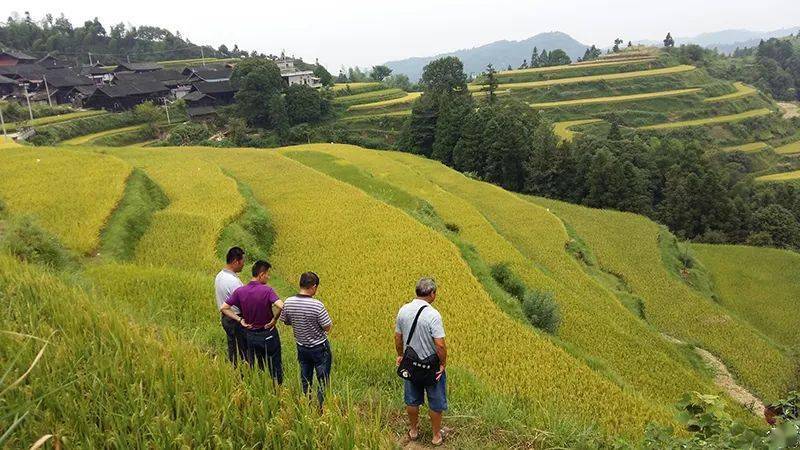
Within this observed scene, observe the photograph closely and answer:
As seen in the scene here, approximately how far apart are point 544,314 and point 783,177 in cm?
4955

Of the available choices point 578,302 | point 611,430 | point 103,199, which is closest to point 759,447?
point 611,430

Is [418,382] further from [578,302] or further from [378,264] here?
[578,302]

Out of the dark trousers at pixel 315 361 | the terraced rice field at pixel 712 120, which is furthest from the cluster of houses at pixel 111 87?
the terraced rice field at pixel 712 120

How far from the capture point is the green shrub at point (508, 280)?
41.8 ft

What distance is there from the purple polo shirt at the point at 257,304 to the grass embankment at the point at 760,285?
60.5 feet

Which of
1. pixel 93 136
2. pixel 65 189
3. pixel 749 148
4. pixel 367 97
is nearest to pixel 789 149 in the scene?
pixel 749 148

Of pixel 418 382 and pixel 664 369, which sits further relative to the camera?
pixel 664 369

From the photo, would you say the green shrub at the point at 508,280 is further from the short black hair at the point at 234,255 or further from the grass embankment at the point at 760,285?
the grass embankment at the point at 760,285

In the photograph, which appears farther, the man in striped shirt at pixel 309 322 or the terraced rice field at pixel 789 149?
the terraced rice field at pixel 789 149

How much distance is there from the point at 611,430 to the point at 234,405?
466 cm

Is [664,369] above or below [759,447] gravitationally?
below

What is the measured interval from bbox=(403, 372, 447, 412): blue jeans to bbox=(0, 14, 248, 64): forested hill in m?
73.3

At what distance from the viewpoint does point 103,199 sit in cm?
1250

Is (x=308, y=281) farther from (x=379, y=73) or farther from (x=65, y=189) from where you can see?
(x=379, y=73)
